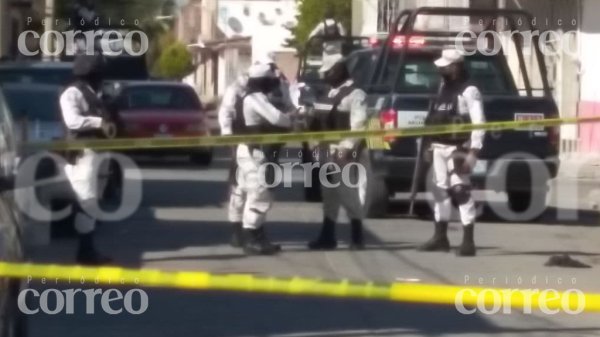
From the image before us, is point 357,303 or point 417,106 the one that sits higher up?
point 417,106

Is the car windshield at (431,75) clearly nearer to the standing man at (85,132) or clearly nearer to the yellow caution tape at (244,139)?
the yellow caution tape at (244,139)

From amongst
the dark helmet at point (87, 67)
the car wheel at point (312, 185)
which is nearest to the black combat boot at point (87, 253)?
the dark helmet at point (87, 67)

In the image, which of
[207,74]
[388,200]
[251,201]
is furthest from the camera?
[207,74]

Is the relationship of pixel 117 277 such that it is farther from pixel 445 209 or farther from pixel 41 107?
pixel 41 107

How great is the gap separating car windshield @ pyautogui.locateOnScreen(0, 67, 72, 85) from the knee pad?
479cm

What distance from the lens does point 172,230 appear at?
14055mm

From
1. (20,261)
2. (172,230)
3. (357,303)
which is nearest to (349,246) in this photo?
(172,230)

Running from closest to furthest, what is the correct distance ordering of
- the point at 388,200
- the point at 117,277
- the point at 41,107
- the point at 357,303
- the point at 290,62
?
1. the point at 117,277
2. the point at 357,303
3. the point at 41,107
4. the point at 388,200
5. the point at 290,62

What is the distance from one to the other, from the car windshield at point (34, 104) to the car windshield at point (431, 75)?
11.4 feet

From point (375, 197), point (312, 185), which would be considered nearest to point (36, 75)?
point (312, 185)

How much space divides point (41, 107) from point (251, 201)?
113 inches

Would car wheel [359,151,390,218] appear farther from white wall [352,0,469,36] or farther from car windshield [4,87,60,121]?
white wall [352,0,469,36]

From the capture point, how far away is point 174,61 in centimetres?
3516

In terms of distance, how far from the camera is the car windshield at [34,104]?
1380 cm
